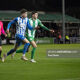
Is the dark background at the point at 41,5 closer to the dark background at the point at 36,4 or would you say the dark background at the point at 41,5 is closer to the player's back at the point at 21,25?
the dark background at the point at 36,4

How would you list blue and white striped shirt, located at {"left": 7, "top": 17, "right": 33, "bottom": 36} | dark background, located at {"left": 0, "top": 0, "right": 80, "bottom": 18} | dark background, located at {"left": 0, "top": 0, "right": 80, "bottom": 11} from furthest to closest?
dark background, located at {"left": 0, "top": 0, "right": 80, "bottom": 11} < dark background, located at {"left": 0, "top": 0, "right": 80, "bottom": 18} < blue and white striped shirt, located at {"left": 7, "top": 17, "right": 33, "bottom": 36}

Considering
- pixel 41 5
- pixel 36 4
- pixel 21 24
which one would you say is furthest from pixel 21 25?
pixel 41 5

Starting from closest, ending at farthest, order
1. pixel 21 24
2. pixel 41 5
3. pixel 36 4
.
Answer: pixel 21 24, pixel 36 4, pixel 41 5

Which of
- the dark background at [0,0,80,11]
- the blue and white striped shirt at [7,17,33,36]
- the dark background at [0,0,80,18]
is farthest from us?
the dark background at [0,0,80,11]

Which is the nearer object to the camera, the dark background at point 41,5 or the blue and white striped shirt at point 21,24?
the blue and white striped shirt at point 21,24

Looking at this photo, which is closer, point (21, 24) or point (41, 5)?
point (21, 24)

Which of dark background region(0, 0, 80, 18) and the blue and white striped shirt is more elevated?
the blue and white striped shirt

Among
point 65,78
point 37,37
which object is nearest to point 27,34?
point 65,78

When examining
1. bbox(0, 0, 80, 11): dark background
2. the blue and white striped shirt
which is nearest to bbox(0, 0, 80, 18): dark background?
bbox(0, 0, 80, 11): dark background

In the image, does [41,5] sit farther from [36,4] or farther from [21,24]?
[21,24]

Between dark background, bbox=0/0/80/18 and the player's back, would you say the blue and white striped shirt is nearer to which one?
the player's back

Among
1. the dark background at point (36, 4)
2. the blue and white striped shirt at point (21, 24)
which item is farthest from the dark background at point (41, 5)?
the blue and white striped shirt at point (21, 24)

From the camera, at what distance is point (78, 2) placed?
79.6 m

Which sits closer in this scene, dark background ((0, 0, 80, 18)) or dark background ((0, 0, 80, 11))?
dark background ((0, 0, 80, 18))
